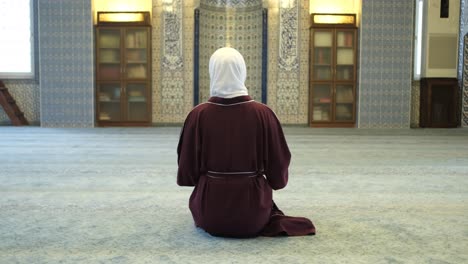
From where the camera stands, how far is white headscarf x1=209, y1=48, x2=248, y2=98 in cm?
247

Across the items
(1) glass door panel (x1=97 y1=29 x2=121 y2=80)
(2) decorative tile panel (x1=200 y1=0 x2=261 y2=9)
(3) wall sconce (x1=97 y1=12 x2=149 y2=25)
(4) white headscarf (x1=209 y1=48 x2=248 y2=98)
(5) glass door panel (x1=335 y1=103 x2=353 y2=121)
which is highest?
(2) decorative tile panel (x1=200 y1=0 x2=261 y2=9)

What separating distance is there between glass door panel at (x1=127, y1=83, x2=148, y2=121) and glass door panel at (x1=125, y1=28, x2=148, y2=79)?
18 cm

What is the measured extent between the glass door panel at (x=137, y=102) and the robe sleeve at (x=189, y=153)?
7542 mm

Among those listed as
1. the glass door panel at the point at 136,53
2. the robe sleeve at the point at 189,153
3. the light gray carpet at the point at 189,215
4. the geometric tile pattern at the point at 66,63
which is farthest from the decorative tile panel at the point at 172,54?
the robe sleeve at the point at 189,153

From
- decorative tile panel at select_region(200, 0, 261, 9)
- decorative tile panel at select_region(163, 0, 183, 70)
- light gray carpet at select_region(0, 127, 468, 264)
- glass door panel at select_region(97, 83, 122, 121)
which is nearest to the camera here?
light gray carpet at select_region(0, 127, 468, 264)

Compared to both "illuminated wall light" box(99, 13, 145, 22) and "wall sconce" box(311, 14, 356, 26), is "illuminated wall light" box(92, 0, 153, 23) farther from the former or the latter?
"wall sconce" box(311, 14, 356, 26)

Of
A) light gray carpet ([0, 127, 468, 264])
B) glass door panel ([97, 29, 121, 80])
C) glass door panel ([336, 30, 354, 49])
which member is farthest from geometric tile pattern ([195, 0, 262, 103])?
light gray carpet ([0, 127, 468, 264])

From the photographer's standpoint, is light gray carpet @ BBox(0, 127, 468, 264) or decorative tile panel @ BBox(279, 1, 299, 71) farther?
decorative tile panel @ BBox(279, 1, 299, 71)

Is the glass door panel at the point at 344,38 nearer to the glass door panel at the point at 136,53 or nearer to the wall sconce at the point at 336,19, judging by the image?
the wall sconce at the point at 336,19

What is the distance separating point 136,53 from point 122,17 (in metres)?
0.71

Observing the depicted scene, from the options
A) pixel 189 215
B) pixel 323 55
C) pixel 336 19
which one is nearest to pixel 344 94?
pixel 323 55

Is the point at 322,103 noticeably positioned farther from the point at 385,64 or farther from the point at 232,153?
the point at 232,153

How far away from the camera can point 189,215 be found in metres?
3.01

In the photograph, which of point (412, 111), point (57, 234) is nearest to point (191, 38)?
point (412, 111)
